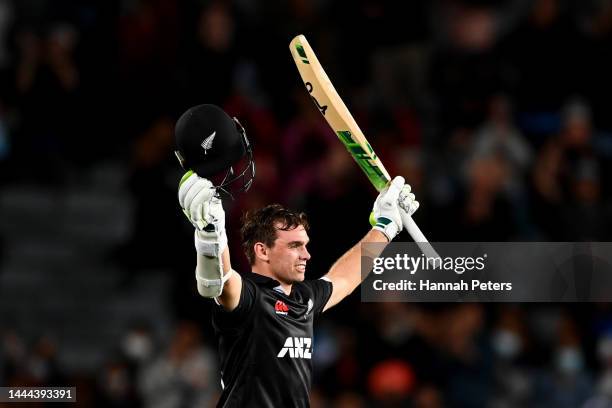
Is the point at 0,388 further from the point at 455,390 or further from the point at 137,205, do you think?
the point at 455,390

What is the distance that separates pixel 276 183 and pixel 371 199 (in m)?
1.26

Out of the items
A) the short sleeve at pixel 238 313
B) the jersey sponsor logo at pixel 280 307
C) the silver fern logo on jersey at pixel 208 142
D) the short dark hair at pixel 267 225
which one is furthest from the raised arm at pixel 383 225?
the silver fern logo on jersey at pixel 208 142

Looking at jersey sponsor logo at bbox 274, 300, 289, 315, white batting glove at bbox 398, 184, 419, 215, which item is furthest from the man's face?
white batting glove at bbox 398, 184, 419, 215

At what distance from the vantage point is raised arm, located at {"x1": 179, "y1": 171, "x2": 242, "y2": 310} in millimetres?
6062

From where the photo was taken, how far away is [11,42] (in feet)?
45.6

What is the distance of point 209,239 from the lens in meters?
6.30

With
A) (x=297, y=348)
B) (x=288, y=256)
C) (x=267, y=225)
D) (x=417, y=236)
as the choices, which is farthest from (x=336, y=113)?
(x=297, y=348)

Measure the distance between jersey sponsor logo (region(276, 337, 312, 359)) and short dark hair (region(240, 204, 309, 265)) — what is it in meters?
0.51

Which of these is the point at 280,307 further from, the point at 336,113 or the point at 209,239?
the point at 336,113

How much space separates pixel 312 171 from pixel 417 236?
14.7ft

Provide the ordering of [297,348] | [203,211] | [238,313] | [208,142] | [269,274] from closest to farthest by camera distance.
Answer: [203,211], [208,142], [238,313], [297,348], [269,274]

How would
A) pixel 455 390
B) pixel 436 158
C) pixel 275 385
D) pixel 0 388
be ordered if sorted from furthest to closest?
1. pixel 436 158
2. pixel 455 390
3. pixel 0 388
4. pixel 275 385

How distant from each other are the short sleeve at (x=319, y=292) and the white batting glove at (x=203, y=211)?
4.20ft

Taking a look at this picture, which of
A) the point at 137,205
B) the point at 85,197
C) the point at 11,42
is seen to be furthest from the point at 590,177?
the point at 11,42
